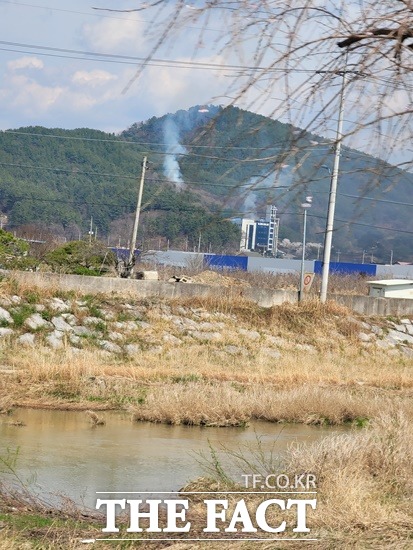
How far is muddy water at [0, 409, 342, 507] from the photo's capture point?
1221 centimetres

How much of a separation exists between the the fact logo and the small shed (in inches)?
1113

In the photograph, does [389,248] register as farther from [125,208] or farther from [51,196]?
[51,196]

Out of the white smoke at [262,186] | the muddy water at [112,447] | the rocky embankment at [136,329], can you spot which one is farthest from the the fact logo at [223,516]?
the rocky embankment at [136,329]

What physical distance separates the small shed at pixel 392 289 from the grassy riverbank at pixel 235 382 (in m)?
3.73

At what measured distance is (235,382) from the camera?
22.6m

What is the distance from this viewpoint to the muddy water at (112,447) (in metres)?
12.2

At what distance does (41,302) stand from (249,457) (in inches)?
570

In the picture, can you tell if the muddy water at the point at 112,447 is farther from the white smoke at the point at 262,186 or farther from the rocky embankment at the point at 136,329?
the rocky embankment at the point at 136,329

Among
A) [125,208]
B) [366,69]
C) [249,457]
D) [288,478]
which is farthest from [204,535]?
[125,208]

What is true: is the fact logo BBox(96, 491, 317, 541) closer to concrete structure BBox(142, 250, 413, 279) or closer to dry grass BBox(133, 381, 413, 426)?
dry grass BBox(133, 381, 413, 426)

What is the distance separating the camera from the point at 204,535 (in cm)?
835

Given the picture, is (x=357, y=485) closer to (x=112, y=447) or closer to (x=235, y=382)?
(x=112, y=447)

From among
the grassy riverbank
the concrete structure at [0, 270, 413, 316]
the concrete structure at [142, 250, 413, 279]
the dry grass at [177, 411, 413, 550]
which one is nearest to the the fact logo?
the dry grass at [177, 411, 413, 550]

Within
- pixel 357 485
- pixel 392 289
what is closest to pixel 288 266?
pixel 392 289
